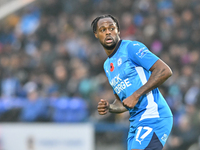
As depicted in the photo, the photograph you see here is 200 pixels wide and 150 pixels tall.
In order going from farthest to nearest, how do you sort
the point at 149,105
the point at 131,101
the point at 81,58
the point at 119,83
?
the point at 81,58, the point at 119,83, the point at 149,105, the point at 131,101

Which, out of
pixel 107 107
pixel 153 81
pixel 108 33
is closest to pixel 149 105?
pixel 153 81

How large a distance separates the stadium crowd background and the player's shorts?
5000 mm

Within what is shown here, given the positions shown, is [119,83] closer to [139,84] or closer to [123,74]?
[123,74]

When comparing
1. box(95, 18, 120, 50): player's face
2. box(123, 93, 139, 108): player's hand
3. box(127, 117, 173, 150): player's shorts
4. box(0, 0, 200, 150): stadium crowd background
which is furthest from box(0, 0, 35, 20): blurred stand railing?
box(123, 93, 139, 108): player's hand

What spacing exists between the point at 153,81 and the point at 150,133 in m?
0.61

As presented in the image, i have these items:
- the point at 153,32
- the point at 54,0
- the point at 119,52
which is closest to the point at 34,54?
the point at 54,0

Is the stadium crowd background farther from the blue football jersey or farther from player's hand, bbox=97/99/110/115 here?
player's hand, bbox=97/99/110/115

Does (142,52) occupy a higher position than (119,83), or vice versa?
(142,52)

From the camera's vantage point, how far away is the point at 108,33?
4.55 meters

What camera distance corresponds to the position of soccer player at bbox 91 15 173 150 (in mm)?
4125

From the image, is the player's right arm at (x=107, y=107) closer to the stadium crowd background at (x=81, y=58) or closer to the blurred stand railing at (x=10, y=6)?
the stadium crowd background at (x=81, y=58)

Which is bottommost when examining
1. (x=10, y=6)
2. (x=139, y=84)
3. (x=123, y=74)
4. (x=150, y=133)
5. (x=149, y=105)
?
(x=150, y=133)

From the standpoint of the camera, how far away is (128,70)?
4410 mm

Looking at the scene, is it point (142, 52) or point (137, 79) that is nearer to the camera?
point (142, 52)
